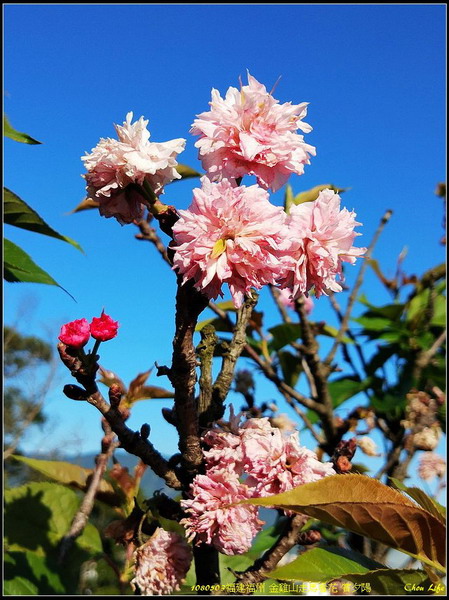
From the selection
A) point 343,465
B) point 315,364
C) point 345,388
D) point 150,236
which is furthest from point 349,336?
point 343,465

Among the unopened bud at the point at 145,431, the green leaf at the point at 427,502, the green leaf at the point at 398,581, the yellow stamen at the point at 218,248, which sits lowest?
the green leaf at the point at 398,581

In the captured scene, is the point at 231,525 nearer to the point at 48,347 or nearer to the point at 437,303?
the point at 437,303

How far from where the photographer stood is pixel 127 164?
2.22 feet

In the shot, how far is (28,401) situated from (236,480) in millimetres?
14062

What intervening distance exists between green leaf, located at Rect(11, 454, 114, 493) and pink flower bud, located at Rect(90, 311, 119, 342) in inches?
26.7

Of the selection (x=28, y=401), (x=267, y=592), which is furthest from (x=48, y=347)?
(x=267, y=592)

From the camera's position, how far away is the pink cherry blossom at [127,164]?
2.22 ft

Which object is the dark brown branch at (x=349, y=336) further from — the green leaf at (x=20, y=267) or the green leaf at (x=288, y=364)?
the green leaf at (x=20, y=267)

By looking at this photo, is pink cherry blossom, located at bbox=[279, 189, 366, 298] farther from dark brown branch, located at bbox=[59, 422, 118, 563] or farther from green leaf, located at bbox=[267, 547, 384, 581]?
dark brown branch, located at bbox=[59, 422, 118, 563]

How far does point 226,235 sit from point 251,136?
0.14 meters

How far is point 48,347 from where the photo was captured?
50.9ft

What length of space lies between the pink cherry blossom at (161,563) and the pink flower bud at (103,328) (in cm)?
32

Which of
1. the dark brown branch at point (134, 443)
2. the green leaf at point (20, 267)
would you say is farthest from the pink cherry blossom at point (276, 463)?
the green leaf at point (20, 267)

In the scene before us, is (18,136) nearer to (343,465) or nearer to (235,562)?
(343,465)
